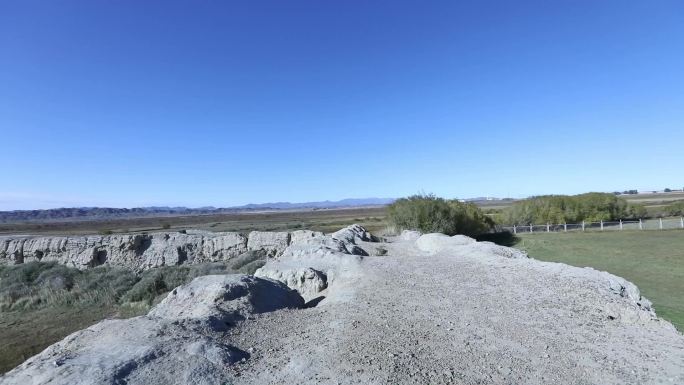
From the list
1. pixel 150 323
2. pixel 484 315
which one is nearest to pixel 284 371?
pixel 150 323

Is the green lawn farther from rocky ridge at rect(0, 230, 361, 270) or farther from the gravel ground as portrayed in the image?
rocky ridge at rect(0, 230, 361, 270)

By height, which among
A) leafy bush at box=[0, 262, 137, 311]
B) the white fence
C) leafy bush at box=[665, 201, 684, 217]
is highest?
leafy bush at box=[665, 201, 684, 217]

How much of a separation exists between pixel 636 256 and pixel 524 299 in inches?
668

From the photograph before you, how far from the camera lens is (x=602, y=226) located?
34875 mm

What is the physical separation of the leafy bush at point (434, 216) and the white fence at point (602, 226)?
371 cm

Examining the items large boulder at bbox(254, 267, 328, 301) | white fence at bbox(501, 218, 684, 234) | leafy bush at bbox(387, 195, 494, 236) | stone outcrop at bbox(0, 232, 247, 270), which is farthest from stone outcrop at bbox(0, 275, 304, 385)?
white fence at bbox(501, 218, 684, 234)

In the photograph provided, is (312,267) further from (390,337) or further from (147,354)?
(147,354)

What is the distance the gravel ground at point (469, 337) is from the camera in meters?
6.22

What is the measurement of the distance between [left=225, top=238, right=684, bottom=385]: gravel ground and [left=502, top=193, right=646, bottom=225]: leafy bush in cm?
3049

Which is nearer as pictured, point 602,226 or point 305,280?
point 305,280

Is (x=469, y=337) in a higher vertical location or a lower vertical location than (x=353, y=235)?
lower

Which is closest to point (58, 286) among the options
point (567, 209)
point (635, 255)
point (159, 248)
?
point (159, 248)

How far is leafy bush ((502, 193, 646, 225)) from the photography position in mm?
39969

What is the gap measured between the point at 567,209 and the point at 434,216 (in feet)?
54.7
